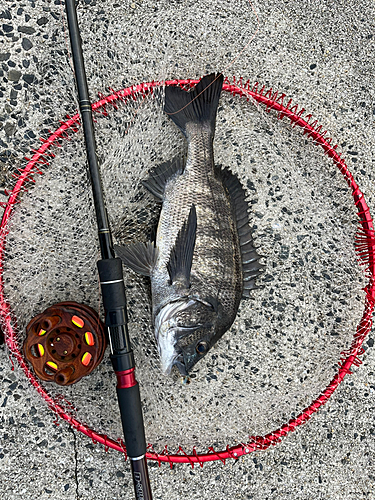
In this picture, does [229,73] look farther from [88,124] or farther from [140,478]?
[140,478]

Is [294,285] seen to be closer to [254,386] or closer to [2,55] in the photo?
[254,386]

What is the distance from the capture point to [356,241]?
1.84m

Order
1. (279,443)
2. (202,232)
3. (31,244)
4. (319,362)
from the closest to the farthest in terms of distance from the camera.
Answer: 1. (202,232)
2. (31,244)
3. (319,362)
4. (279,443)

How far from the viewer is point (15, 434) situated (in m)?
1.83

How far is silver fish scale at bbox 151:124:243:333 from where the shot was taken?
1.57 metres

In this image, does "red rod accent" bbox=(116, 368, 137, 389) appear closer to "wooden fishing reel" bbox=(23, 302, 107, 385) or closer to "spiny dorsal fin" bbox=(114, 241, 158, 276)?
"wooden fishing reel" bbox=(23, 302, 107, 385)

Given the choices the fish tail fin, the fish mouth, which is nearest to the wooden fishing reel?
the fish mouth

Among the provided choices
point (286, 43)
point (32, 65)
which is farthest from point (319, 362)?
point (32, 65)

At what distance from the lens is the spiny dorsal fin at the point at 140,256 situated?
1.57 metres

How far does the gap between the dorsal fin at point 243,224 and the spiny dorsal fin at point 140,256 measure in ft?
1.33

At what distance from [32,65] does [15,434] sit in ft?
6.02

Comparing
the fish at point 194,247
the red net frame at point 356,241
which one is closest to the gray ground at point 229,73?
the red net frame at point 356,241

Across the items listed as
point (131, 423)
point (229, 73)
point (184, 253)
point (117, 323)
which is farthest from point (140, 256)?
point (229, 73)

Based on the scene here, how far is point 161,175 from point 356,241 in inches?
40.6
